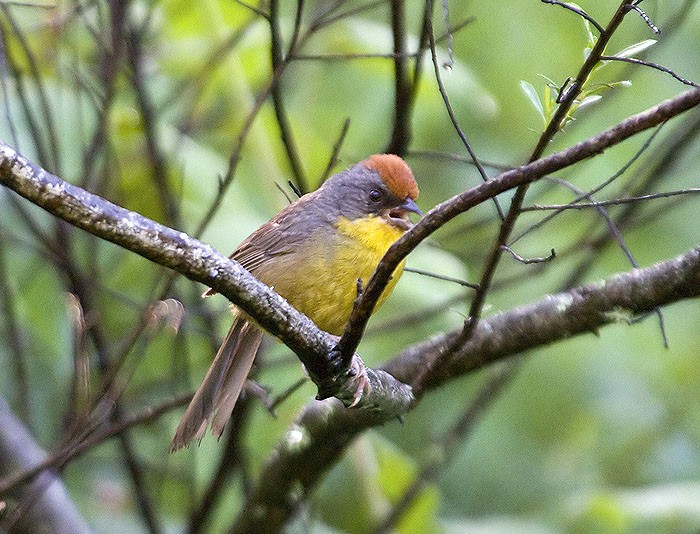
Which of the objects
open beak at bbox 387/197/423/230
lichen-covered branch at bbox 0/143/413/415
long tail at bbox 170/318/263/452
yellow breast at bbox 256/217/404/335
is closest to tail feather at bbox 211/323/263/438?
long tail at bbox 170/318/263/452

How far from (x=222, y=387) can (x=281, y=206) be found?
57.2 inches

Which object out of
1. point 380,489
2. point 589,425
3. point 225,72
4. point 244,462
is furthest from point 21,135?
point 589,425

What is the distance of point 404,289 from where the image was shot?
15.0 ft


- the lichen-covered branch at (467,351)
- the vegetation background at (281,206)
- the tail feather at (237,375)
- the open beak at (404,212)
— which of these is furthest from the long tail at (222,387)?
the open beak at (404,212)

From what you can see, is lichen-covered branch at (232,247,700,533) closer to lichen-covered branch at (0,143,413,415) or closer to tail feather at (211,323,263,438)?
tail feather at (211,323,263,438)

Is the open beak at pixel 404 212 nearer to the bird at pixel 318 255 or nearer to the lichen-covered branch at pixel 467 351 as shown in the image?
the bird at pixel 318 255

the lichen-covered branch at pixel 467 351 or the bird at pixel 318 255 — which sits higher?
the bird at pixel 318 255

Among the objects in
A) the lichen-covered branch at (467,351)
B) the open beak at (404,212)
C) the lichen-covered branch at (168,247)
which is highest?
the open beak at (404,212)

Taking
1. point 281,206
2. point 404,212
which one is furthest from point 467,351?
point 281,206

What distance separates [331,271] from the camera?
158 inches

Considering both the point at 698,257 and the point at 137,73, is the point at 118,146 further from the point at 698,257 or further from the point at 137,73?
the point at 698,257

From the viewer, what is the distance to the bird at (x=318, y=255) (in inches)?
154

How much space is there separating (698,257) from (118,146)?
10.6 ft

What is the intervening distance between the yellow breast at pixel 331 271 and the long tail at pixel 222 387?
0.24 m
